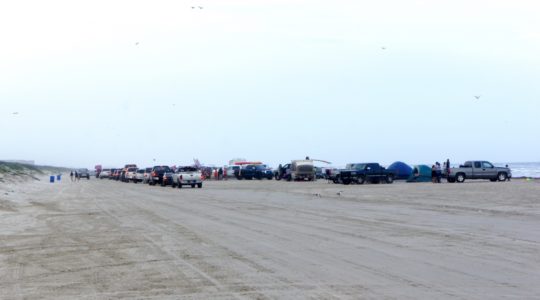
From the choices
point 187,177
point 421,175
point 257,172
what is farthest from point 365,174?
point 257,172

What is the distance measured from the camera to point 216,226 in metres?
19.5

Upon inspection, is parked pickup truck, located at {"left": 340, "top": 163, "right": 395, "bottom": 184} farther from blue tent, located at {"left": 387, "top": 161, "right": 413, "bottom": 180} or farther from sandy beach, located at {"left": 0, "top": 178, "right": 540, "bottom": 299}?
sandy beach, located at {"left": 0, "top": 178, "right": 540, "bottom": 299}

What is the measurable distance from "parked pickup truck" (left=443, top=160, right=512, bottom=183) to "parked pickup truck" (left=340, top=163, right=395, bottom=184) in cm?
486

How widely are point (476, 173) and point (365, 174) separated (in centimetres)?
870

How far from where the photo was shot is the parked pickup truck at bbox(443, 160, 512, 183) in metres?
54.7

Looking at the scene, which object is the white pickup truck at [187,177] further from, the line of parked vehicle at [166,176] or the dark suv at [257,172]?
the dark suv at [257,172]

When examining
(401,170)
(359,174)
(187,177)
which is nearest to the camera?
(187,177)

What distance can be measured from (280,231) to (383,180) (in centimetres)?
4028

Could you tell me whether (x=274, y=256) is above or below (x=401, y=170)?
below

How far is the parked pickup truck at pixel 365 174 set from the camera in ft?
184

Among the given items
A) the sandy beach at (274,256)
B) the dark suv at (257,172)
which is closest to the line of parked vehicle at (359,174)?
the dark suv at (257,172)

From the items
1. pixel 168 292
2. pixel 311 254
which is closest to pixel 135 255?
pixel 311 254

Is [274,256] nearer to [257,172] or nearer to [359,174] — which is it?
[359,174]

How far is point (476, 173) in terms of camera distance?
181 feet
